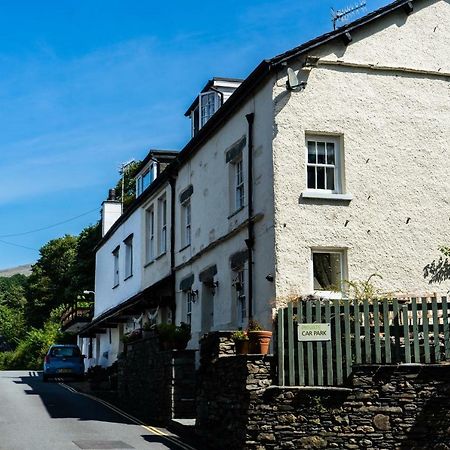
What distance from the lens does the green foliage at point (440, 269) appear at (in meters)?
17.7

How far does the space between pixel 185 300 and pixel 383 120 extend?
30.5 feet

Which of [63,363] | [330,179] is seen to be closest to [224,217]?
[330,179]

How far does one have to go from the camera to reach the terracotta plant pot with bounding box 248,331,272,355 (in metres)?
13.9

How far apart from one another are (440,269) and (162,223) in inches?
488

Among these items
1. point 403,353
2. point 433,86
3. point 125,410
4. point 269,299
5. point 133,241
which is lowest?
point 125,410

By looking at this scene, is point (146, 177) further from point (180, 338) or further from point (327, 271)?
point (327, 271)

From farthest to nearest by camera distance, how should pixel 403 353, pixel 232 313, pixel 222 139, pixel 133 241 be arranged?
pixel 133 241, pixel 222 139, pixel 232 313, pixel 403 353

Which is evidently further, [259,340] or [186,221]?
[186,221]

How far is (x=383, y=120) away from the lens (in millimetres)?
18172

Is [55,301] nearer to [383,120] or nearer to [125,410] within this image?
→ [125,410]

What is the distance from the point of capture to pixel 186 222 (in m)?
24.7

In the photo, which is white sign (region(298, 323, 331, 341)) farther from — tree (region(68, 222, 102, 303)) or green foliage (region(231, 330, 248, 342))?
tree (region(68, 222, 102, 303))

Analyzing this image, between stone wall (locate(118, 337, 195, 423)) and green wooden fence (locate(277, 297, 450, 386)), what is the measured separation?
17.1ft

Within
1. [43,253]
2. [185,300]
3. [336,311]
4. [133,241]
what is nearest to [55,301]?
[43,253]
